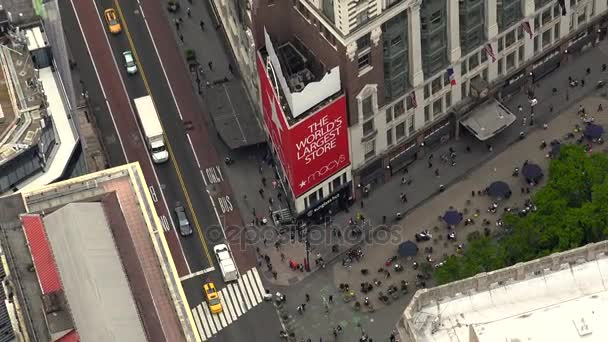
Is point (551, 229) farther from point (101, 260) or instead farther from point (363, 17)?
point (101, 260)

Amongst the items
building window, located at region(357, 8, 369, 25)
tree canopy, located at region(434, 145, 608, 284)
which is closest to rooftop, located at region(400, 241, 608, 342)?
tree canopy, located at region(434, 145, 608, 284)

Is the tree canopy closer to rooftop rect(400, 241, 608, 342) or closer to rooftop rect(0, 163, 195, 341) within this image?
rooftop rect(400, 241, 608, 342)

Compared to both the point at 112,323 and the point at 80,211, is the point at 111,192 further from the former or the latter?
the point at 112,323

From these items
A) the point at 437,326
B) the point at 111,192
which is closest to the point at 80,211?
the point at 111,192

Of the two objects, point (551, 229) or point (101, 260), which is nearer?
point (101, 260)

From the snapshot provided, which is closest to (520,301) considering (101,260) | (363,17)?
(101,260)

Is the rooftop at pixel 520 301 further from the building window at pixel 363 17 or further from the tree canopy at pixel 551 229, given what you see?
the building window at pixel 363 17
